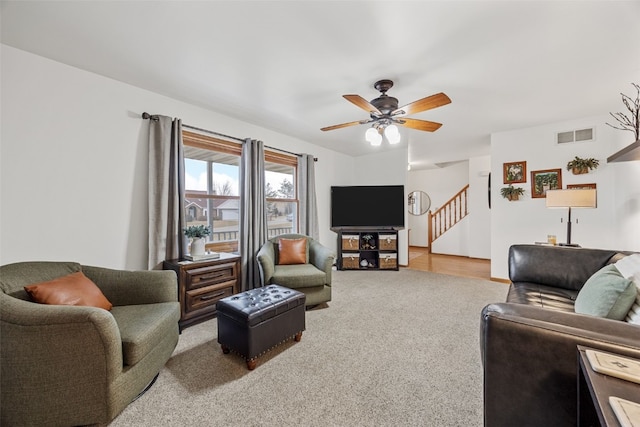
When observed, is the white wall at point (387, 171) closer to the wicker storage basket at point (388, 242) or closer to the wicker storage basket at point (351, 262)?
the wicker storage basket at point (388, 242)

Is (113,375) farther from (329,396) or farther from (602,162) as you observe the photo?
(602,162)

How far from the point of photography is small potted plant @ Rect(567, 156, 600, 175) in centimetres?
356

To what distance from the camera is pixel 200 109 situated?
10.6 feet

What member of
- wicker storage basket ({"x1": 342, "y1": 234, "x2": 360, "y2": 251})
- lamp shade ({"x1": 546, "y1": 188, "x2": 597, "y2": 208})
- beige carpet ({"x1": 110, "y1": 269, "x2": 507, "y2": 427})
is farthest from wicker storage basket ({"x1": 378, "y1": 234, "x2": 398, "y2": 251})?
lamp shade ({"x1": 546, "y1": 188, "x2": 597, "y2": 208})

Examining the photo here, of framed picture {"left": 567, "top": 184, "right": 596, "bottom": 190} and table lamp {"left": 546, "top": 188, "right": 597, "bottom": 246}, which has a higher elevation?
framed picture {"left": 567, "top": 184, "right": 596, "bottom": 190}

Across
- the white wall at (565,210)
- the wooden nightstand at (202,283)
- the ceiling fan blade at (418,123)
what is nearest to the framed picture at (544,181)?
the white wall at (565,210)

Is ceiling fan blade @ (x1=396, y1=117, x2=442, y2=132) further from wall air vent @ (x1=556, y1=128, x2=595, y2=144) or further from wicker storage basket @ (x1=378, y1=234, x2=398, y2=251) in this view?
wicker storage basket @ (x1=378, y1=234, x2=398, y2=251)

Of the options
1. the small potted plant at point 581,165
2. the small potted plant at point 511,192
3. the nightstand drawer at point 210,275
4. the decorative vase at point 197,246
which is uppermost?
the small potted plant at point 581,165

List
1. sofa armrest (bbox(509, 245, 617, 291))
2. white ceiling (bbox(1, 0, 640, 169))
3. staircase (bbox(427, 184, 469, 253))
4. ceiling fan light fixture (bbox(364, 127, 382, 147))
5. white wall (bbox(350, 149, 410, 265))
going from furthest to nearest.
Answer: staircase (bbox(427, 184, 469, 253))
white wall (bbox(350, 149, 410, 265))
ceiling fan light fixture (bbox(364, 127, 382, 147))
sofa armrest (bbox(509, 245, 617, 291))
white ceiling (bbox(1, 0, 640, 169))

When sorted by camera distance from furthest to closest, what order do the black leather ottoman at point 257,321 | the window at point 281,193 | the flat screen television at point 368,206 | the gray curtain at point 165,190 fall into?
the flat screen television at point 368,206 → the window at point 281,193 → the gray curtain at point 165,190 → the black leather ottoman at point 257,321

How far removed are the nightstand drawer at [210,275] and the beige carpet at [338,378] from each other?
0.45 metres

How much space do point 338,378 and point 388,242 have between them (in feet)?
11.6

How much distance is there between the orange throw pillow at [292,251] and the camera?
3604 mm

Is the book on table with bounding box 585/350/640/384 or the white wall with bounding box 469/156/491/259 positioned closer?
the book on table with bounding box 585/350/640/384
